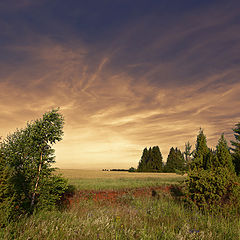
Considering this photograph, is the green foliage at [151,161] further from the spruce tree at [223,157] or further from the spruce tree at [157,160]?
the spruce tree at [223,157]

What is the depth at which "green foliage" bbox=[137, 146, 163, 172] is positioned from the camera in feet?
272

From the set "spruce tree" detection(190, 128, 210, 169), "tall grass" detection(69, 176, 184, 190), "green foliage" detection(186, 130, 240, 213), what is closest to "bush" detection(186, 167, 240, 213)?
"green foliage" detection(186, 130, 240, 213)

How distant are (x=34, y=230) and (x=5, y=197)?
3.01ft

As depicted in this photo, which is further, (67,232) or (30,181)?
(30,181)

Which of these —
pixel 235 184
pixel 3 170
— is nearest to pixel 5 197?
pixel 3 170

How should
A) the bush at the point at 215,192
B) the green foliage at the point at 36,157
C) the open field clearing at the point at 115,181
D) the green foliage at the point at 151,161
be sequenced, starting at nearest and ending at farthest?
the green foliage at the point at 36,157
the bush at the point at 215,192
the open field clearing at the point at 115,181
the green foliage at the point at 151,161

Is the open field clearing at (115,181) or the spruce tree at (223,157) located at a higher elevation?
the spruce tree at (223,157)

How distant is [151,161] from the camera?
85.2 meters

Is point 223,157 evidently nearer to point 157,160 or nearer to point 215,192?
point 215,192

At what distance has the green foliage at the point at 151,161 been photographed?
272 ft

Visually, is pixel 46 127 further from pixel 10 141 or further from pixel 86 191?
pixel 86 191

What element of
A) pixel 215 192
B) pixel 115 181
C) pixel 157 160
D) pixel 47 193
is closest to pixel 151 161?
pixel 157 160

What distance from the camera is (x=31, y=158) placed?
7.92 metres

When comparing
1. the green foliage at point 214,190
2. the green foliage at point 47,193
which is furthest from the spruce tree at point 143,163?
the green foliage at point 47,193
